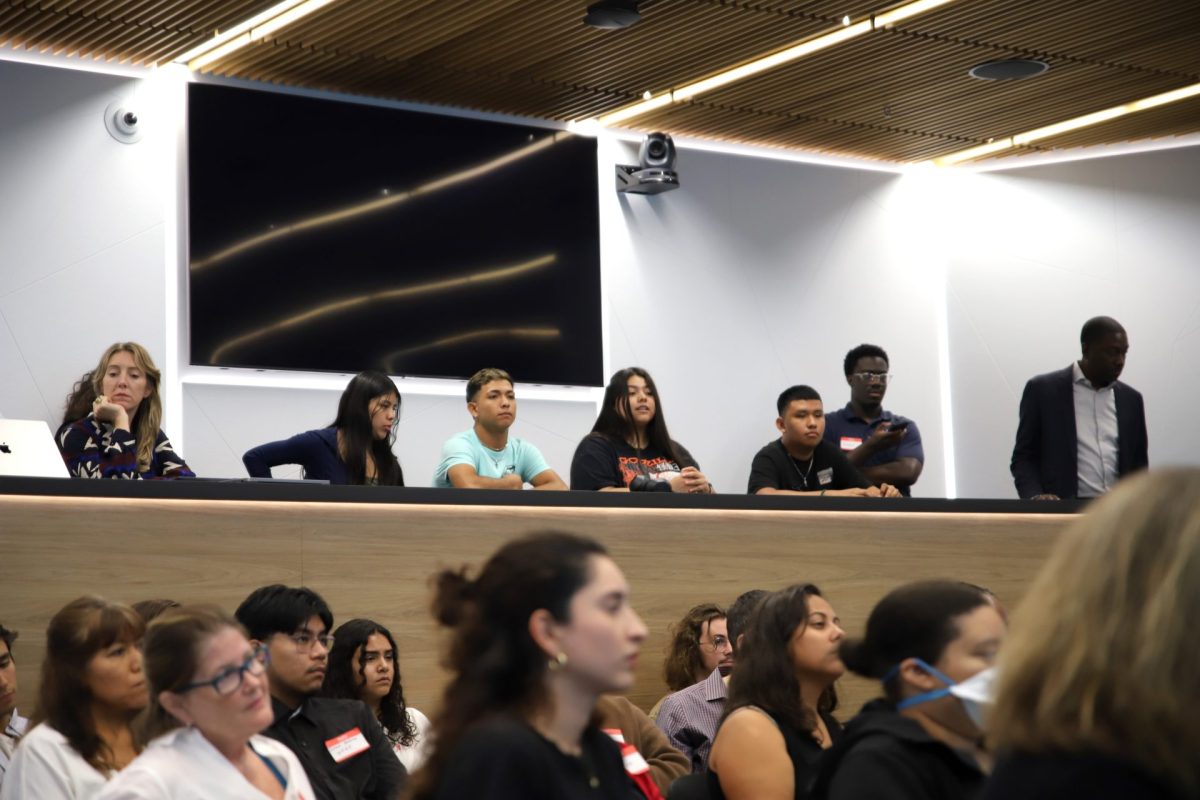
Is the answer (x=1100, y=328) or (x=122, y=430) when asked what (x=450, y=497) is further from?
(x=1100, y=328)

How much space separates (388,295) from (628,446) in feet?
7.88

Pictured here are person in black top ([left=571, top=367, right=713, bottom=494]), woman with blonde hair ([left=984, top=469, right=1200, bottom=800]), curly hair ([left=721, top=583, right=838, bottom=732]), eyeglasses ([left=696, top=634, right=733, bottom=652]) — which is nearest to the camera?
woman with blonde hair ([left=984, top=469, right=1200, bottom=800])

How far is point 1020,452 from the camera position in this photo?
22.8 feet

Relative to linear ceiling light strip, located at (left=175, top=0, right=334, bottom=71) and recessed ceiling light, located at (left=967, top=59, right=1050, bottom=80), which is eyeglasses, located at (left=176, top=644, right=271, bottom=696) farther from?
recessed ceiling light, located at (left=967, top=59, right=1050, bottom=80)

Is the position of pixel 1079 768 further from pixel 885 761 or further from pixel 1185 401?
pixel 1185 401

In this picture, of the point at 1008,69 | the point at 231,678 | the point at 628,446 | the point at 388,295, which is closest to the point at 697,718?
the point at 628,446

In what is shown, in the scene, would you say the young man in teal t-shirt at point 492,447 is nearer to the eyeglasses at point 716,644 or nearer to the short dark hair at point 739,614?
the eyeglasses at point 716,644

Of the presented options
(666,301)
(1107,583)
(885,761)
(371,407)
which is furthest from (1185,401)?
(1107,583)

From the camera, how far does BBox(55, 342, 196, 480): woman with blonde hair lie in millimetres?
4926

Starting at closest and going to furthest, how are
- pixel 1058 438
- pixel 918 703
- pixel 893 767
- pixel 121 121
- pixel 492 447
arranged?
pixel 893 767 < pixel 918 703 < pixel 492 447 < pixel 1058 438 < pixel 121 121

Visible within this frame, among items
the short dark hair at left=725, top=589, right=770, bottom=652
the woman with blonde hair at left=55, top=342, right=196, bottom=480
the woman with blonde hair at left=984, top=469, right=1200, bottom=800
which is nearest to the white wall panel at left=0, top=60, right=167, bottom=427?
the woman with blonde hair at left=55, top=342, right=196, bottom=480

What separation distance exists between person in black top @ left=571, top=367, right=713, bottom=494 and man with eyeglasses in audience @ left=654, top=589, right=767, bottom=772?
1194mm

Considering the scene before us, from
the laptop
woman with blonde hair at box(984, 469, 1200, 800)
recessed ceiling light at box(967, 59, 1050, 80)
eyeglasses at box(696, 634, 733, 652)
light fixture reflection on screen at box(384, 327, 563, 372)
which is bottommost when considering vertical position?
eyeglasses at box(696, 634, 733, 652)

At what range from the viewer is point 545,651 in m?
1.96
